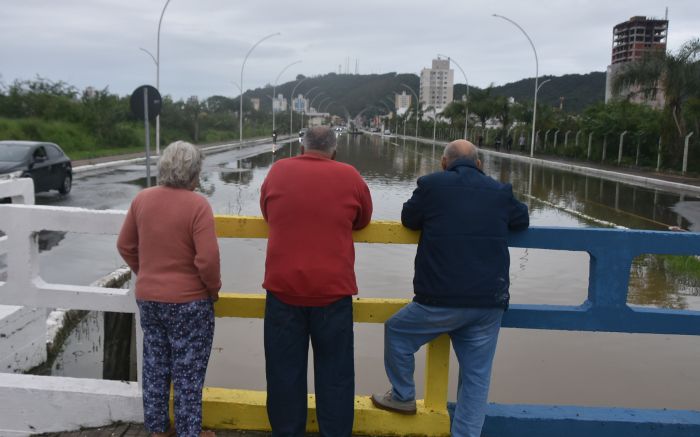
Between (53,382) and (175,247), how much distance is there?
1.23 meters

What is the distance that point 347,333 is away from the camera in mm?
3318

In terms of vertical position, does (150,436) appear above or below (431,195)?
below

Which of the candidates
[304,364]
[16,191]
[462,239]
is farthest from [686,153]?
[304,364]

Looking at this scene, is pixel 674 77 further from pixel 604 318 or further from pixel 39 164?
pixel 604 318

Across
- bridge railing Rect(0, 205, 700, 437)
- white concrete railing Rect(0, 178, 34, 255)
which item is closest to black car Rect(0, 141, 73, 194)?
white concrete railing Rect(0, 178, 34, 255)

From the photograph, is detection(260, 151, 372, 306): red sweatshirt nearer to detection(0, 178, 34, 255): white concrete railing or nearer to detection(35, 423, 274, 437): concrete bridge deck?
detection(35, 423, 274, 437): concrete bridge deck

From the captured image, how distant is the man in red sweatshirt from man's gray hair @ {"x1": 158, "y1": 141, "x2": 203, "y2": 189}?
0.35 m

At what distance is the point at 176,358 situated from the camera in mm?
3363

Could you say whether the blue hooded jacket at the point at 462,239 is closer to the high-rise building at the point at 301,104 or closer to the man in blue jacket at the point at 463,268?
the man in blue jacket at the point at 463,268

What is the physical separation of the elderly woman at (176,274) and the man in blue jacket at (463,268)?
92cm

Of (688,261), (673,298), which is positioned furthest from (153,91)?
(688,261)

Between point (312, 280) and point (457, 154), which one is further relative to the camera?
point (457, 154)

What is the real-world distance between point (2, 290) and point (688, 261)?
9.28 metres

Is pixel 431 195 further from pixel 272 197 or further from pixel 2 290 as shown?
pixel 2 290
